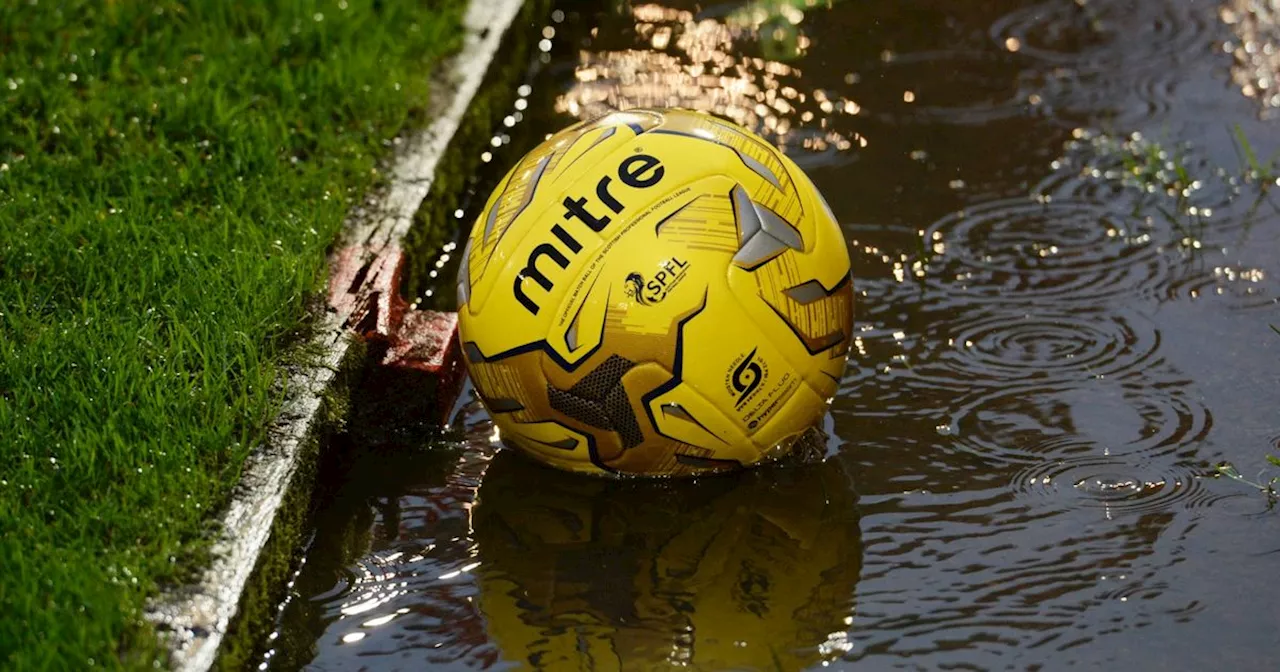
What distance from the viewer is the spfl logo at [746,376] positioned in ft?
13.9

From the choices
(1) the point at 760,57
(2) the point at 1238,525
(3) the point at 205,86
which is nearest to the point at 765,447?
(2) the point at 1238,525

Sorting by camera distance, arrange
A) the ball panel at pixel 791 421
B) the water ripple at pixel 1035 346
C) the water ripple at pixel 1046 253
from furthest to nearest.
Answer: the water ripple at pixel 1046 253
the water ripple at pixel 1035 346
the ball panel at pixel 791 421

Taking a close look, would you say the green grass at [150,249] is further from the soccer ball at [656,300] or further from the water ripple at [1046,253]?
the water ripple at [1046,253]

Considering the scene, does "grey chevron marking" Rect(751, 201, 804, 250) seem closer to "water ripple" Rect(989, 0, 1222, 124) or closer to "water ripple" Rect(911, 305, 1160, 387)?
"water ripple" Rect(911, 305, 1160, 387)

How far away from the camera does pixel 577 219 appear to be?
4.26 m

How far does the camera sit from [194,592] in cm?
382

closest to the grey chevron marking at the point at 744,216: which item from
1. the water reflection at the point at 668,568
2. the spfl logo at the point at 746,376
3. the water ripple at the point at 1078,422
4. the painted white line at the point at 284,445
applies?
the spfl logo at the point at 746,376

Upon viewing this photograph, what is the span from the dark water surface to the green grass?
454 mm

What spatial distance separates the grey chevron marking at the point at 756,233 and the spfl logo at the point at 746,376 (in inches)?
9.5

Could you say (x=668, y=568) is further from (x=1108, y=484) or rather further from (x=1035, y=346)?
(x=1035, y=346)

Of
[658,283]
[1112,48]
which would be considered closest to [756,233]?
[658,283]

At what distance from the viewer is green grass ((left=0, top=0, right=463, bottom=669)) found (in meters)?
3.91

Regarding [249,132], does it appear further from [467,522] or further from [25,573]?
[25,573]

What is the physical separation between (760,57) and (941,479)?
340cm
